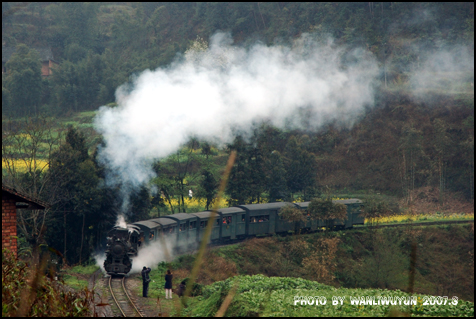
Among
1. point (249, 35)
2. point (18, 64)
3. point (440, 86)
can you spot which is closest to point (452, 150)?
point (440, 86)

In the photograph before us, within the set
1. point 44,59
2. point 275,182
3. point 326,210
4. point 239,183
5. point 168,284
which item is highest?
point 44,59

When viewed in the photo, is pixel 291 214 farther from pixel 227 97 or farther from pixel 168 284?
pixel 227 97

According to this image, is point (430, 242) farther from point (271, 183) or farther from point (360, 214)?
point (271, 183)

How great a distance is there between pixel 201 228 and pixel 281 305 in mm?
13942

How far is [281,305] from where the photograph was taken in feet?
39.4

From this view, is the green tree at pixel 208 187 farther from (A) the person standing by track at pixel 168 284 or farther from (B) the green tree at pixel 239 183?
(A) the person standing by track at pixel 168 284

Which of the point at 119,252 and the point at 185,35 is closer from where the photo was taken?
the point at 119,252

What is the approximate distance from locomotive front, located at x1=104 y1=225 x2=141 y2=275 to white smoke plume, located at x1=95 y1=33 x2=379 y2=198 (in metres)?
5.92

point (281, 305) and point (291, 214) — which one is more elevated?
point (291, 214)

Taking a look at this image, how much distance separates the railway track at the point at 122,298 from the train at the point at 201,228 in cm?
94

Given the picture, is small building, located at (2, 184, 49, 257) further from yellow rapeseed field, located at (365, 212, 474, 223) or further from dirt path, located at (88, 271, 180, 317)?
yellow rapeseed field, located at (365, 212, 474, 223)

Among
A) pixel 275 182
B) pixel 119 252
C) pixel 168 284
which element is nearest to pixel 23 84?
pixel 275 182

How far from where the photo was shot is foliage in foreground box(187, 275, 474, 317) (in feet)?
36.1

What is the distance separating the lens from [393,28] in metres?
53.9
